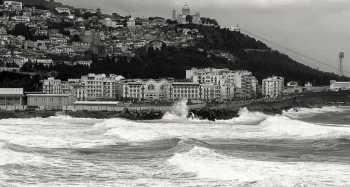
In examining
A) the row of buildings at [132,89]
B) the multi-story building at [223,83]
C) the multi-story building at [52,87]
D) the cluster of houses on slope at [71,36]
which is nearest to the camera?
the multi-story building at [52,87]

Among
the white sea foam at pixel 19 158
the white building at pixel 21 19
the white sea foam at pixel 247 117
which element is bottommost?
the white sea foam at pixel 247 117

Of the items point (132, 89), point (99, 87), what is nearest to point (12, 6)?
point (99, 87)

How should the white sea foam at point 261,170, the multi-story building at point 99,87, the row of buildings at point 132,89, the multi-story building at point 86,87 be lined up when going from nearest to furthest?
the white sea foam at point 261,170 < the multi-story building at point 86,87 < the row of buildings at point 132,89 < the multi-story building at point 99,87

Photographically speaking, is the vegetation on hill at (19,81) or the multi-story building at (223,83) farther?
the multi-story building at (223,83)

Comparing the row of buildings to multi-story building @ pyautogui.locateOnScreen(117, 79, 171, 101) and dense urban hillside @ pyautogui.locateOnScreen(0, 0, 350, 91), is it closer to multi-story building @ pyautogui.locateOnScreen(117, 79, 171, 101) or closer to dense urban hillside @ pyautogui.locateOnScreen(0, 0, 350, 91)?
multi-story building @ pyautogui.locateOnScreen(117, 79, 171, 101)

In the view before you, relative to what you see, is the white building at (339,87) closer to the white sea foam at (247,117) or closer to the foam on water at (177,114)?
the white sea foam at (247,117)

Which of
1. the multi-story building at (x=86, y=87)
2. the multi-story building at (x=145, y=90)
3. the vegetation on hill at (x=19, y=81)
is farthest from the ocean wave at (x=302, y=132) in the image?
the vegetation on hill at (x=19, y=81)

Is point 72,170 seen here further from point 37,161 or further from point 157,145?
point 157,145

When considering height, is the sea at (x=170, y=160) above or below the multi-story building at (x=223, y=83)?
below
